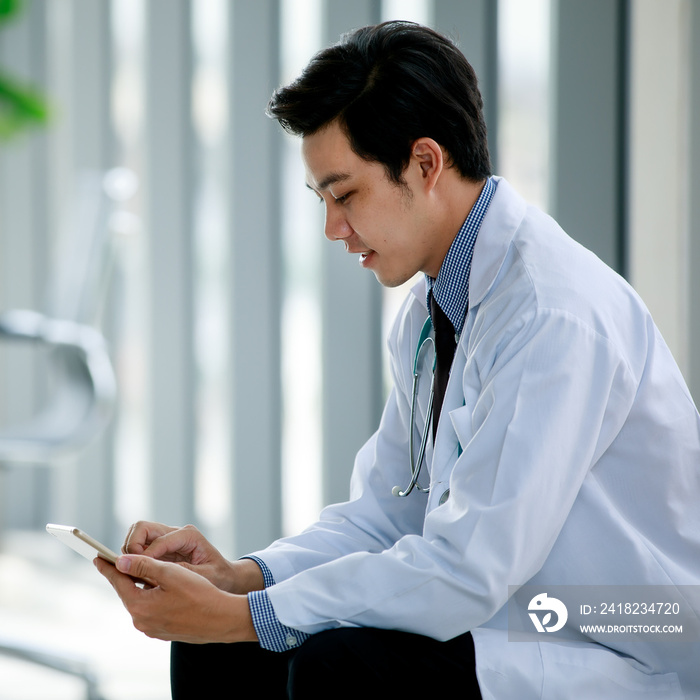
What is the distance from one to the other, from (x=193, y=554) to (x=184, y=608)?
0.79 ft

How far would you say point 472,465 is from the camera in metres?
0.94

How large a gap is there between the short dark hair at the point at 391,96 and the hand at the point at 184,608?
565 millimetres

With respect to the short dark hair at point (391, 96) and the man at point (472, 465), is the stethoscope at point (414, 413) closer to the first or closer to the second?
the man at point (472, 465)

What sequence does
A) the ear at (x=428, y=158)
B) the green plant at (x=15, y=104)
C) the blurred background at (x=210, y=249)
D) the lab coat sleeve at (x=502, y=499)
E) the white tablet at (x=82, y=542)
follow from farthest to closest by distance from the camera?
the green plant at (x=15, y=104)
the blurred background at (x=210, y=249)
the ear at (x=428, y=158)
the white tablet at (x=82, y=542)
the lab coat sleeve at (x=502, y=499)

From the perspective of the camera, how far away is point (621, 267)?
1.95m

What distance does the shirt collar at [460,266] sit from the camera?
3.76 feet

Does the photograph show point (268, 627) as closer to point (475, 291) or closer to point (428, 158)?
point (475, 291)

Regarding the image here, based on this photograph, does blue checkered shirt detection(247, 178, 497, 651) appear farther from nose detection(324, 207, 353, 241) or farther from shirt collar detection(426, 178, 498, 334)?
nose detection(324, 207, 353, 241)

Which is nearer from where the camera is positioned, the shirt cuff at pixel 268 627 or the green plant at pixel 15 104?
the shirt cuff at pixel 268 627

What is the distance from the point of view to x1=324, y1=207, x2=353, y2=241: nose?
118cm

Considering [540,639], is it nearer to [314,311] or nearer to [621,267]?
[621,267]

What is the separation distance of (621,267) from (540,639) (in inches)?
46.6

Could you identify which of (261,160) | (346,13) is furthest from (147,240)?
(346,13)

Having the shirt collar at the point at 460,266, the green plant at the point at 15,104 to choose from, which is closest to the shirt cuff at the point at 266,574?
the shirt collar at the point at 460,266
